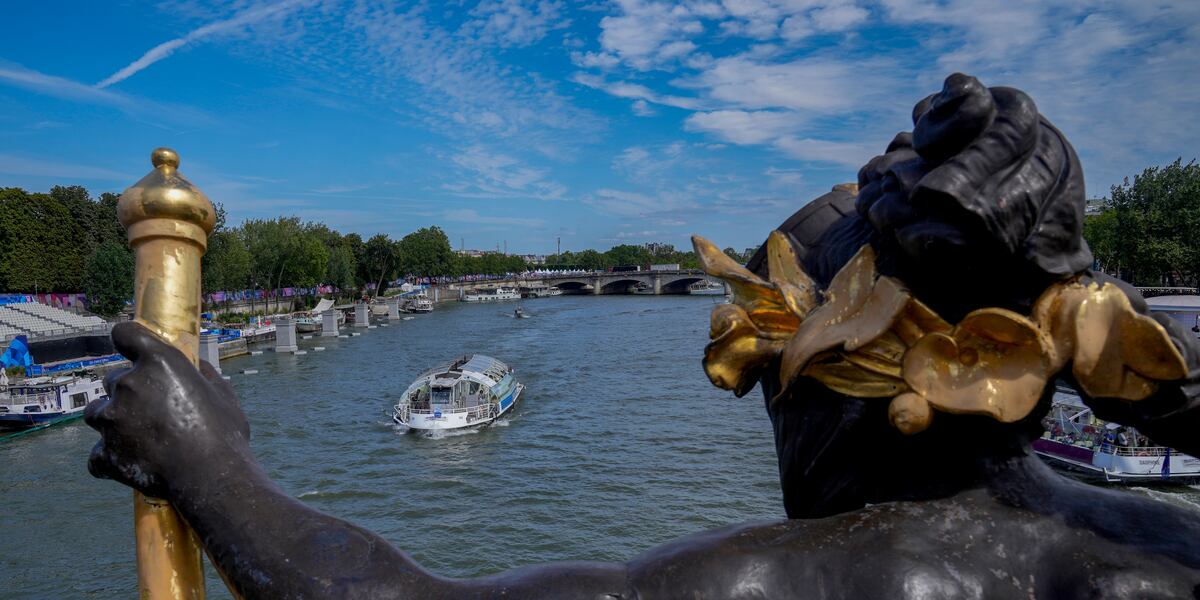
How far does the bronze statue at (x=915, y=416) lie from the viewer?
4.09 ft

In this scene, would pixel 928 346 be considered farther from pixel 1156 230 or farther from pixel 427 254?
pixel 427 254

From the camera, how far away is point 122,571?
11.6m

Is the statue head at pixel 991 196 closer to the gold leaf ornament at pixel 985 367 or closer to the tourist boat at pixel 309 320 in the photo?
the gold leaf ornament at pixel 985 367

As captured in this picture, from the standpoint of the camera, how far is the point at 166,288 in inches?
57.2

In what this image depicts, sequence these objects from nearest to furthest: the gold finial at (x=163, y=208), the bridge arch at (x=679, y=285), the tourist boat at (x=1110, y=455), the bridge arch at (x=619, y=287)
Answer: the gold finial at (x=163, y=208) → the tourist boat at (x=1110, y=455) → the bridge arch at (x=679, y=285) → the bridge arch at (x=619, y=287)

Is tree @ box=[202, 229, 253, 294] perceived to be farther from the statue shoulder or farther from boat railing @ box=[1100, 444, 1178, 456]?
the statue shoulder

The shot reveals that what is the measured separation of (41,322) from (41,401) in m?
14.5

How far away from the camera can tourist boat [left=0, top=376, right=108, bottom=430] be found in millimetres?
19375

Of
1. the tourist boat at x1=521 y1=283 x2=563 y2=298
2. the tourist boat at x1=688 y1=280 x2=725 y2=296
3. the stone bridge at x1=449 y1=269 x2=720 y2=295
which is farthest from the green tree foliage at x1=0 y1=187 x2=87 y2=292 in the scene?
the tourist boat at x1=688 y1=280 x2=725 y2=296

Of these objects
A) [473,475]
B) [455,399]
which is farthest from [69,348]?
[473,475]

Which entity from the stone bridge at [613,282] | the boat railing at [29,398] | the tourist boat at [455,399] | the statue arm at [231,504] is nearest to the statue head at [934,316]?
the statue arm at [231,504]

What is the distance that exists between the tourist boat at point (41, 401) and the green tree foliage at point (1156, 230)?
112 feet

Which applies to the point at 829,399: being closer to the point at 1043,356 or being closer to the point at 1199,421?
the point at 1043,356

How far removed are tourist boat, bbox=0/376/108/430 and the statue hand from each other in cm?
2276
